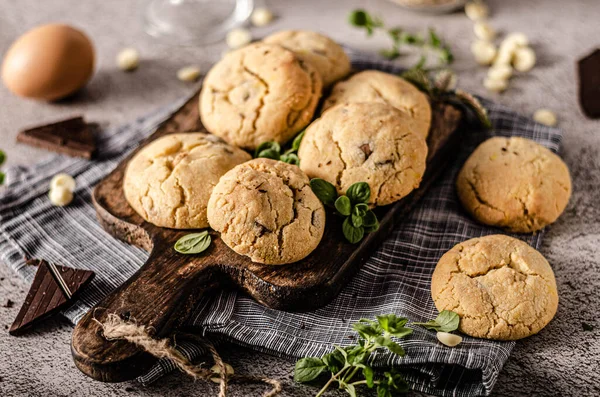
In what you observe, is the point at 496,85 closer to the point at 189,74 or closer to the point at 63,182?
the point at 189,74

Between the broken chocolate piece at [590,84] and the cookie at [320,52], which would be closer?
the cookie at [320,52]

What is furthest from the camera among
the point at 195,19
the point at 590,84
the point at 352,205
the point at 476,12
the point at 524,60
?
the point at 195,19

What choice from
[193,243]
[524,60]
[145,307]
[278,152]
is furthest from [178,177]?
[524,60]

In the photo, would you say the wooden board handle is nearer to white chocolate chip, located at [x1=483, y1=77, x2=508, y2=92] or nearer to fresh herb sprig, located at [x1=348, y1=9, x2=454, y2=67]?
fresh herb sprig, located at [x1=348, y1=9, x2=454, y2=67]

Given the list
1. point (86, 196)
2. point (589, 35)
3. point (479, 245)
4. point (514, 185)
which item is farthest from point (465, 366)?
point (589, 35)

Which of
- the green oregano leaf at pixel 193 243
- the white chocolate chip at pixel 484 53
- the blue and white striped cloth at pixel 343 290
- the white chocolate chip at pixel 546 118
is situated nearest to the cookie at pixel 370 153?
the blue and white striped cloth at pixel 343 290

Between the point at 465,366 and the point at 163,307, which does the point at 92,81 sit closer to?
the point at 163,307

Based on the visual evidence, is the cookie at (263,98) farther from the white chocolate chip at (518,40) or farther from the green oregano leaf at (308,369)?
the white chocolate chip at (518,40)

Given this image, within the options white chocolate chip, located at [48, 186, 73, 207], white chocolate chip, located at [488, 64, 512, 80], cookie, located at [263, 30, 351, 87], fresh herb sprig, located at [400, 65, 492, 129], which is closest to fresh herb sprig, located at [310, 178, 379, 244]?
cookie, located at [263, 30, 351, 87]
